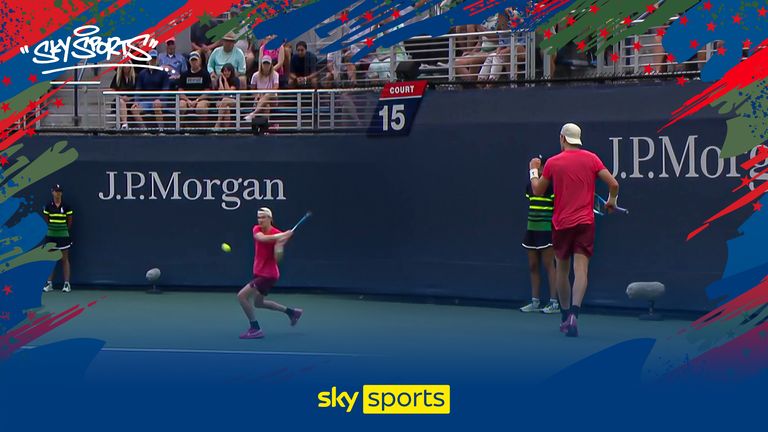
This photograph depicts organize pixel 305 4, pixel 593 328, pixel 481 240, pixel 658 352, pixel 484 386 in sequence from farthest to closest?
pixel 481 240 → pixel 305 4 → pixel 593 328 → pixel 658 352 → pixel 484 386

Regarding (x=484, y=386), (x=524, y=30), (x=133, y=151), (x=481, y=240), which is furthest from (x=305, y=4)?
(x=484, y=386)

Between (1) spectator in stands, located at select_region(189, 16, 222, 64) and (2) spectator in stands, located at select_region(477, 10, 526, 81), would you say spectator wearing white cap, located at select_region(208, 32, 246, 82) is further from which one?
(2) spectator in stands, located at select_region(477, 10, 526, 81)

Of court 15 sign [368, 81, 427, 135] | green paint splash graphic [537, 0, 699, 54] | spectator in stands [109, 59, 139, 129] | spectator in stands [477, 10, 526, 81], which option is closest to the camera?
green paint splash graphic [537, 0, 699, 54]

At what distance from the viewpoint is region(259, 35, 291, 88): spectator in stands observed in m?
15.3

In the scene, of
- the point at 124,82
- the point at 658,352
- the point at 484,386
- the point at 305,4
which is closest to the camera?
the point at 484,386

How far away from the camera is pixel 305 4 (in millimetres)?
12766

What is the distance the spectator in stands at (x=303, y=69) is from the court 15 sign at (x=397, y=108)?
3.51 ft

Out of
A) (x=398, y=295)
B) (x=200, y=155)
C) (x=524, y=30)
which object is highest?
(x=524, y=30)

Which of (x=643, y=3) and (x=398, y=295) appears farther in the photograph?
(x=398, y=295)

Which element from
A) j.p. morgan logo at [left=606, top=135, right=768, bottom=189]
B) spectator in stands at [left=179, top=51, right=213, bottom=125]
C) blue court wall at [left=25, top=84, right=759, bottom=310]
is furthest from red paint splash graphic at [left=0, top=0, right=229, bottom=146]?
j.p. morgan logo at [left=606, top=135, right=768, bottom=189]

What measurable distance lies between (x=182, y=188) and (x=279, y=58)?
2.17 meters

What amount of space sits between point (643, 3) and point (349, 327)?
13.9ft

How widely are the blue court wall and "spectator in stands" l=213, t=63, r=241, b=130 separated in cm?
25

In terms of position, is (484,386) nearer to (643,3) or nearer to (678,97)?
(643,3)
